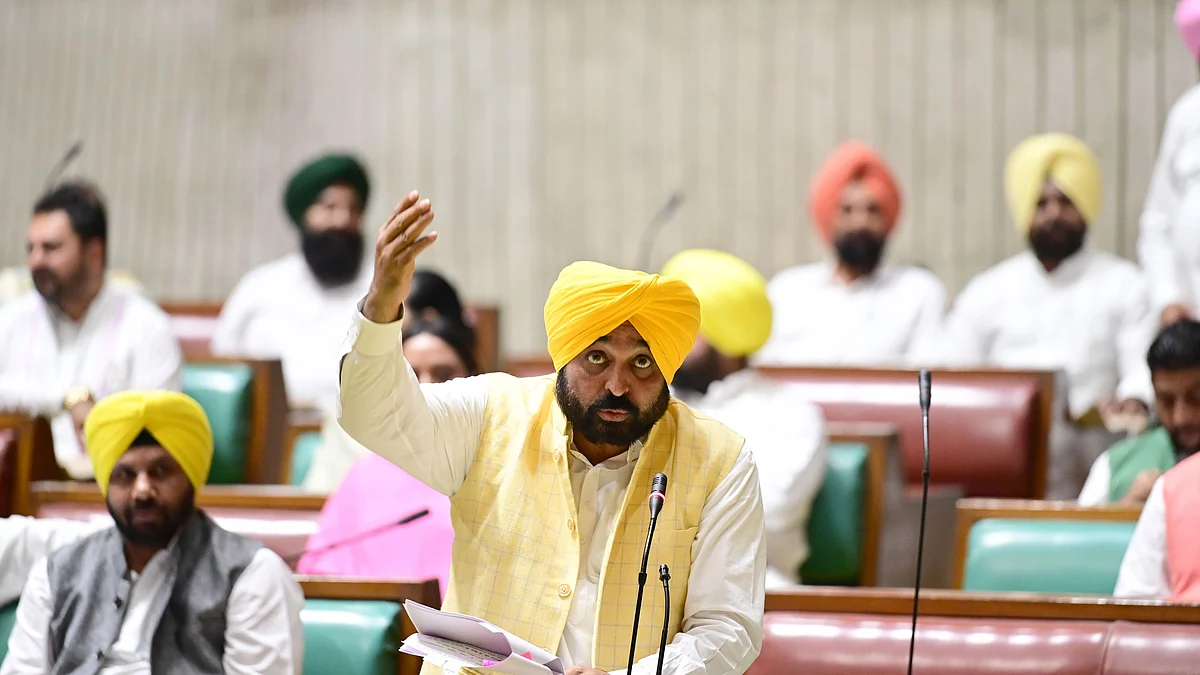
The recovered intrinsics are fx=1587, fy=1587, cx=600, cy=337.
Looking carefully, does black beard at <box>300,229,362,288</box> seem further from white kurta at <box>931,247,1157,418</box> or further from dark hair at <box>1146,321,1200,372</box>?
dark hair at <box>1146,321,1200,372</box>

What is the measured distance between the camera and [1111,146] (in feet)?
22.5

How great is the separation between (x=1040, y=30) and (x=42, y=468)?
466cm

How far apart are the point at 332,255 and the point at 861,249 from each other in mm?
2001

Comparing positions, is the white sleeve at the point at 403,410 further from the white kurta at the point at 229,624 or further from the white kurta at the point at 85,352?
the white kurta at the point at 85,352

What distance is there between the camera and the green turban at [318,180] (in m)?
6.04

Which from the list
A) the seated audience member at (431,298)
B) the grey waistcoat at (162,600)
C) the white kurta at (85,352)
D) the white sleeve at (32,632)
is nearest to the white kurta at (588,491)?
the grey waistcoat at (162,600)

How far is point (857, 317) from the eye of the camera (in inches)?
233

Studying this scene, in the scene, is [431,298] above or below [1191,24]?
→ below

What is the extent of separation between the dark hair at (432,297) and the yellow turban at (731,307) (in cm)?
70

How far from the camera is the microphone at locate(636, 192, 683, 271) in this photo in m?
7.31

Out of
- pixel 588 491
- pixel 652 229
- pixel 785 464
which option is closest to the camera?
pixel 588 491

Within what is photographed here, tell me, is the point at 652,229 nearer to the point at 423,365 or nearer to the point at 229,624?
the point at 423,365

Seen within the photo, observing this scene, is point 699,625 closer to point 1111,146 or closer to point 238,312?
point 238,312

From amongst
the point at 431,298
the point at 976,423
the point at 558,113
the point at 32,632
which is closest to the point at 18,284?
the point at 431,298
